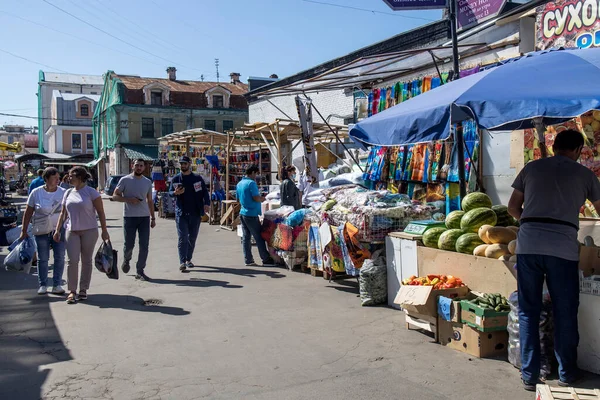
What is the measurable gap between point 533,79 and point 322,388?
319 cm

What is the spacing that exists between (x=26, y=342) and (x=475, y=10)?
7482 millimetres

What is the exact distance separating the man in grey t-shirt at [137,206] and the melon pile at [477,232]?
15.5 feet

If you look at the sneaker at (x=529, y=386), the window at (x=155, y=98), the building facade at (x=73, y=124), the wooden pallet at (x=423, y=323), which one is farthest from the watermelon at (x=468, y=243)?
the building facade at (x=73, y=124)

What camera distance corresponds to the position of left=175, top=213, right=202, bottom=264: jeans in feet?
31.9

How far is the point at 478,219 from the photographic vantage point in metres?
6.25

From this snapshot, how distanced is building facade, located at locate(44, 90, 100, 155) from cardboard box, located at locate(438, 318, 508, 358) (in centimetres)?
5855

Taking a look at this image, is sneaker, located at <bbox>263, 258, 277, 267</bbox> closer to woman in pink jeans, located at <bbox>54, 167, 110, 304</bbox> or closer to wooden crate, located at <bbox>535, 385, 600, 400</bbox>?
woman in pink jeans, located at <bbox>54, 167, 110, 304</bbox>

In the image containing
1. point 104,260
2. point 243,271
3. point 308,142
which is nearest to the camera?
point 104,260

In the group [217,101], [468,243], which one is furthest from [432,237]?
[217,101]

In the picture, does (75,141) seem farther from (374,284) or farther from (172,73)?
(374,284)

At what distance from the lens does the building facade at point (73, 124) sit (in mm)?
59250

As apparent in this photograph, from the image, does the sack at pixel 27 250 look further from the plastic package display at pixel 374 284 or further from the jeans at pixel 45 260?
the plastic package display at pixel 374 284

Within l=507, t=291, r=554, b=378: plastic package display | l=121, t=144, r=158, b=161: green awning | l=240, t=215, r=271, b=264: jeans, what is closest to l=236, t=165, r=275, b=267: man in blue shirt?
l=240, t=215, r=271, b=264: jeans

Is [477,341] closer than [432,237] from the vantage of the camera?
Yes
